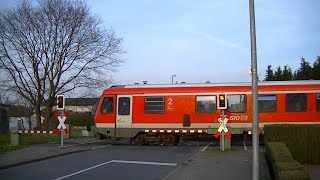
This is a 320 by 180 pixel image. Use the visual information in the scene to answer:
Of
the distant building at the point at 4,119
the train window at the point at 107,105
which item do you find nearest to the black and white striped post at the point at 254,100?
the train window at the point at 107,105

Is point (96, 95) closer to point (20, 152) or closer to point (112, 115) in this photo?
point (112, 115)

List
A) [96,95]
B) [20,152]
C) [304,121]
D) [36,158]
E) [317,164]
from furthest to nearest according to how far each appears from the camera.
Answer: [96,95] → [304,121] → [20,152] → [36,158] → [317,164]

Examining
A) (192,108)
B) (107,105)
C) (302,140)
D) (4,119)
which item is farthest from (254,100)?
(4,119)

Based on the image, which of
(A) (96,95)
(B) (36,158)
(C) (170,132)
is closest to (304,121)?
(C) (170,132)

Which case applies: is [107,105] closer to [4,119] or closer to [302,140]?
[302,140]

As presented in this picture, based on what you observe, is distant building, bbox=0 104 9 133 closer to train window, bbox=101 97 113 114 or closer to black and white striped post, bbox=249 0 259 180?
train window, bbox=101 97 113 114

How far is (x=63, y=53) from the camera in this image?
41.6 meters

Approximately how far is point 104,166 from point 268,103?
11283mm

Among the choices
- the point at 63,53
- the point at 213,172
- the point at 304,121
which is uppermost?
the point at 63,53

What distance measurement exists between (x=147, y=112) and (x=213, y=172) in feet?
40.3

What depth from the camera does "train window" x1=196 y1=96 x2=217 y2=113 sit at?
25.2 metres

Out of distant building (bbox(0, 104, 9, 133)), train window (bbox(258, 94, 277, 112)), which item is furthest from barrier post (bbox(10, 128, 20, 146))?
distant building (bbox(0, 104, 9, 133))

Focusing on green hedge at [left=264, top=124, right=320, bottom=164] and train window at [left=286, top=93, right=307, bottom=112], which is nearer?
green hedge at [left=264, top=124, right=320, bottom=164]

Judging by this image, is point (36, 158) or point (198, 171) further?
point (36, 158)
